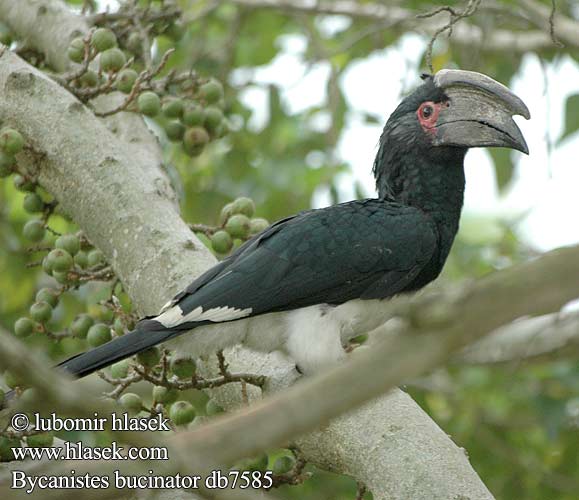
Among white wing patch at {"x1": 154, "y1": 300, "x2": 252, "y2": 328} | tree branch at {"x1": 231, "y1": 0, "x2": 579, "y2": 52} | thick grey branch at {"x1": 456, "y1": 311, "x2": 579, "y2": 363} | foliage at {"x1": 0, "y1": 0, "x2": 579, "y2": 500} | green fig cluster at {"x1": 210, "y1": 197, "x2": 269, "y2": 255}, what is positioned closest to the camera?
thick grey branch at {"x1": 456, "y1": 311, "x2": 579, "y2": 363}

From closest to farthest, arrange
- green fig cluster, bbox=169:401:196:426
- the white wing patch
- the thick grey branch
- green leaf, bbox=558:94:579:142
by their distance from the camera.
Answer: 1. the thick grey branch
2. green fig cluster, bbox=169:401:196:426
3. the white wing patch
4. green leaf, bbox=558:94:579:142

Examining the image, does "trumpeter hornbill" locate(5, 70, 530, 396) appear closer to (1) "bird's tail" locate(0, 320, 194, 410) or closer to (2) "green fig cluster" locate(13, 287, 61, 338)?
(1) "bird's tail" locate(0, 320, 194, 410)

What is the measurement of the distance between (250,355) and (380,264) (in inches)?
22.1

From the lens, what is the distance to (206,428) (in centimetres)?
100

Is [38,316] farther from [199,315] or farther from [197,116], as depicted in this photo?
[197,116]

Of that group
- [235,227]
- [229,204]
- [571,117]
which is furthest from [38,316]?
[571,117]

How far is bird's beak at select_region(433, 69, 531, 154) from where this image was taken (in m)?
3.18

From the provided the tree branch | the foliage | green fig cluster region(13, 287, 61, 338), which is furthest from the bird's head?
green fig cluster region(13, 287, 61, 338)

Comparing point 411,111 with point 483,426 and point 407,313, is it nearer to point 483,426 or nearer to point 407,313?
point 483,426

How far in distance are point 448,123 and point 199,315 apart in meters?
1.29

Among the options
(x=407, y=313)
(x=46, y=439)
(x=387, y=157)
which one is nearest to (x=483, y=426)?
(x=387, y=157)

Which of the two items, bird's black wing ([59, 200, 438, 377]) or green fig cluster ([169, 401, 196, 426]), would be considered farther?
bird's black wing ([59, 200, 438, 377])

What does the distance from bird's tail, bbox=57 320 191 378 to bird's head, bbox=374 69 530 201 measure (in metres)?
1.28

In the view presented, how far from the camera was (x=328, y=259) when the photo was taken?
9.52ft
